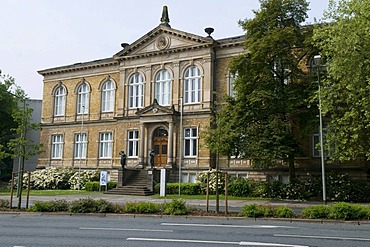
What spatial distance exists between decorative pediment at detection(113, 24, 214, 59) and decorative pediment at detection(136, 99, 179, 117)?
504 cm

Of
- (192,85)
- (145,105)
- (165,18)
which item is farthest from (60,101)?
(192,85)

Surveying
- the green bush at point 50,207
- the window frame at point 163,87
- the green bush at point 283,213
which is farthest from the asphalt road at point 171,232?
the window frame at point 163,87

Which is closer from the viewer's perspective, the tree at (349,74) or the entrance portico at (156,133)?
the tree at (349,74)

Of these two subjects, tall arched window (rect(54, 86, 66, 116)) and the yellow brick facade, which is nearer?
the yellow brick facade

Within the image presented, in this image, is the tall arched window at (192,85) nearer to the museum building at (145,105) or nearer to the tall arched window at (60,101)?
the museum building at (145,105)

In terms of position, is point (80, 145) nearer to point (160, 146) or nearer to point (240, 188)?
point (160, 146)

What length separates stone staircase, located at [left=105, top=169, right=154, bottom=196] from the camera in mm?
30141

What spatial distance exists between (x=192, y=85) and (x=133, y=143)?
748 centimetres

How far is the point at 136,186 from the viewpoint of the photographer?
31.1m

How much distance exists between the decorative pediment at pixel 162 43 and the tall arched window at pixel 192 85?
200 centimetres

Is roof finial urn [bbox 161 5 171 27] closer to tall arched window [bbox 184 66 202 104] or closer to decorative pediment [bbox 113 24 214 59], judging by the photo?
decorative pediment [bbox 113 24 214 59]

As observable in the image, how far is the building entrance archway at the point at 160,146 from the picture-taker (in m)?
34.4

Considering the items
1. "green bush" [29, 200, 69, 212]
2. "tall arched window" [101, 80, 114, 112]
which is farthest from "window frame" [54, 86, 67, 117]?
"green bush" [29, 200, 69, 212]

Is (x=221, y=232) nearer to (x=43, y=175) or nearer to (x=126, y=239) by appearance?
(x=126, y=239)
